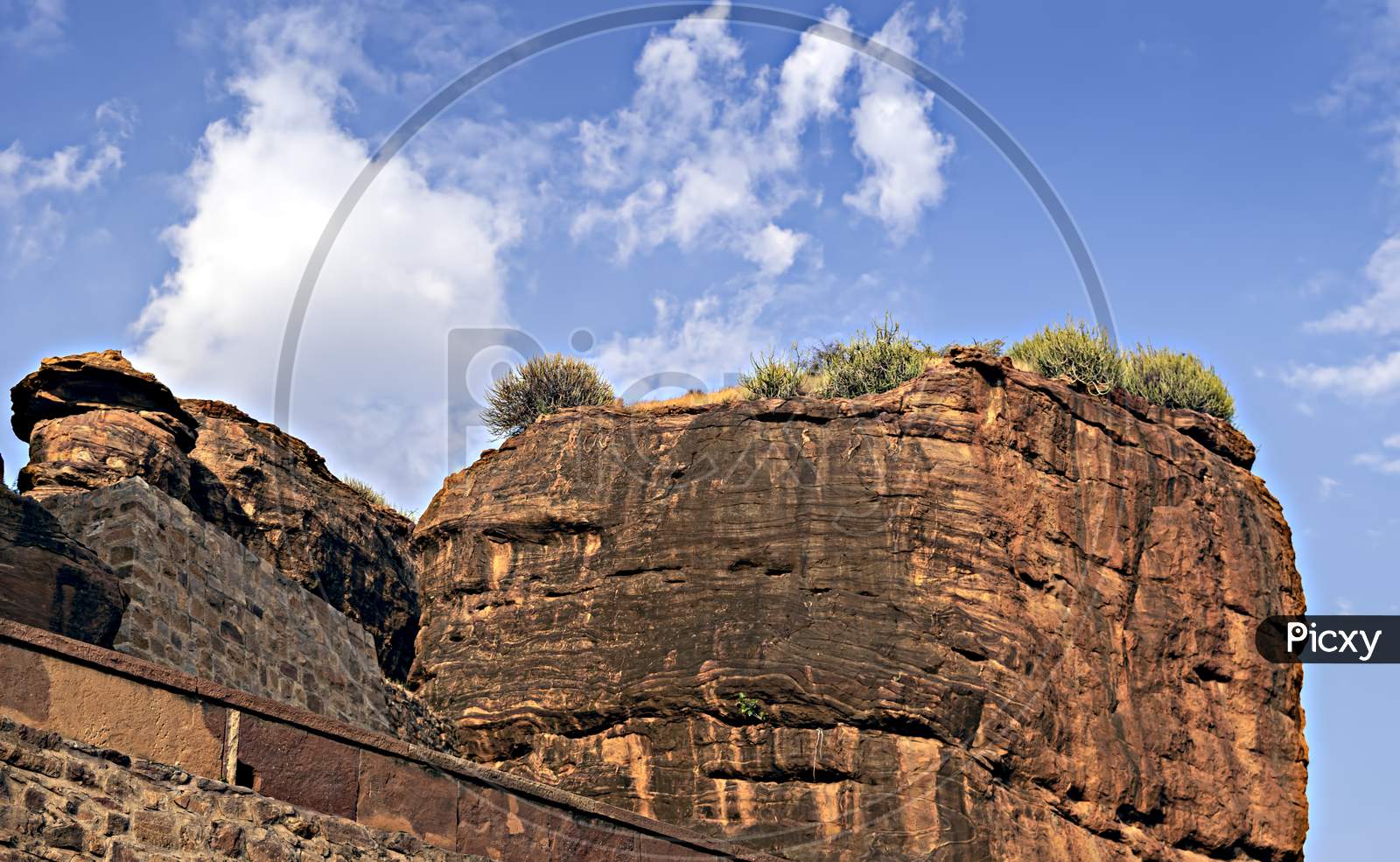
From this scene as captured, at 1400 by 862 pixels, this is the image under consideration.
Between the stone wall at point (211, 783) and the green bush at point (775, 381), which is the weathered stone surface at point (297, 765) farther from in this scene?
the green bush at point (775, 381)

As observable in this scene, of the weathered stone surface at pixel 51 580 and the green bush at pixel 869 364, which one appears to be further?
the green bush at pixel 869 364

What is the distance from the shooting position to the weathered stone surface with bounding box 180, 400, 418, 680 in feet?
66.5

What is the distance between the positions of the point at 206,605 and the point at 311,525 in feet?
24.0

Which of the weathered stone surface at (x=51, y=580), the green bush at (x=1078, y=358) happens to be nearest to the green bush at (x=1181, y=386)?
the green bush at (x=1078, y=358)

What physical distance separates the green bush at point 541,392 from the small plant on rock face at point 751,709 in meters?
6.78

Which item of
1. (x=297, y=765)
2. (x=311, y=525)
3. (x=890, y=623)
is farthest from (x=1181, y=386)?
(x=297, y=765)

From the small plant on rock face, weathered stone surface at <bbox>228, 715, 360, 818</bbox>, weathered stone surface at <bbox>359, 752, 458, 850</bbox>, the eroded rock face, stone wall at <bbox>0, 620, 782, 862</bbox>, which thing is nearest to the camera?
stone wall at <bbox>0, 620, 782, 862</bbox>

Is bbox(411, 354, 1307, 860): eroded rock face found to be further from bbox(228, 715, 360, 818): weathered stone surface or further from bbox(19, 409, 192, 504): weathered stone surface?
bbox(228, 715, 360, 818): weathered stone surface

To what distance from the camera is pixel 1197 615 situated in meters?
20.2

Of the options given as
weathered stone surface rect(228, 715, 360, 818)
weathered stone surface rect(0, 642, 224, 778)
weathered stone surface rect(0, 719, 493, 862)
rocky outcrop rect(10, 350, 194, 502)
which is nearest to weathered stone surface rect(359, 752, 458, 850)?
weathered stone surface rect(228, 715, 360, 818)

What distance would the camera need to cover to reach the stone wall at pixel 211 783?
25.5ft

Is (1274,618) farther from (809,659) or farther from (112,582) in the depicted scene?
(112,582)

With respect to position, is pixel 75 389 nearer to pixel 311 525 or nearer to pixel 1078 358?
pixel 311 525

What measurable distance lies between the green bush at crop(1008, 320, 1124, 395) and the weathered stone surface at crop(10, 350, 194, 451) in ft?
40.8
